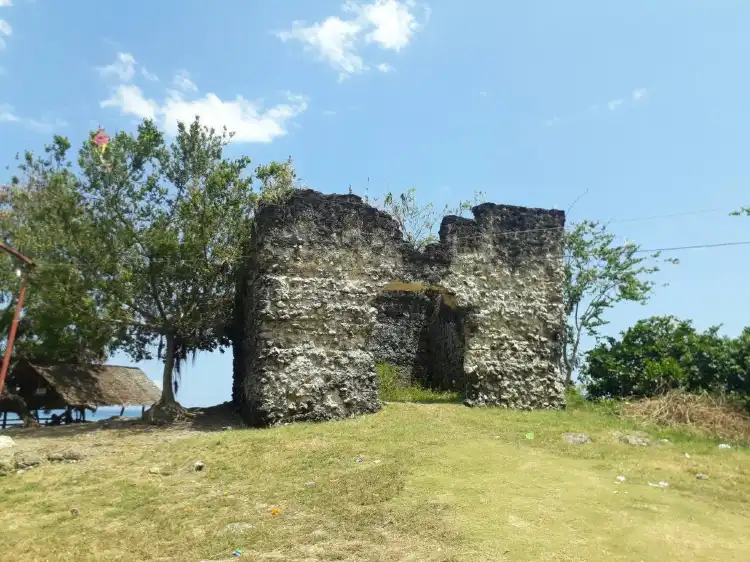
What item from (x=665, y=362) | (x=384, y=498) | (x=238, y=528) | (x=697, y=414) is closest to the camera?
(x=238, y=528)

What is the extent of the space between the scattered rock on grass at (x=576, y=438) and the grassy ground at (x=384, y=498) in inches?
6.7

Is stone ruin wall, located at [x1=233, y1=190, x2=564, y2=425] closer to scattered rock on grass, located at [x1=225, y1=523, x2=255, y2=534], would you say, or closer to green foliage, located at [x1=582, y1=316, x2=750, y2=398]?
green foliage, located at [x1=582, y1=316, x2=750, y2=398]

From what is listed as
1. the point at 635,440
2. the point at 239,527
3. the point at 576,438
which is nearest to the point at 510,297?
the point at 576,438

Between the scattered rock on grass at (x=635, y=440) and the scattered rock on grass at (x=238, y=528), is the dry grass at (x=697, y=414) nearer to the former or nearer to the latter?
the scattered rock on grass at (x=635, y=440)

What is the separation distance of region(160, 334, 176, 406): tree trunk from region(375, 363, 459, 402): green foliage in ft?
14.2

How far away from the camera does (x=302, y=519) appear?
21.0 feet

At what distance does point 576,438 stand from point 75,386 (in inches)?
545

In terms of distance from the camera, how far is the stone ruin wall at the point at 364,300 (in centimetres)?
1117

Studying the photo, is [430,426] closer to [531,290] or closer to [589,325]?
[531,290]

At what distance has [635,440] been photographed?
9992 mm

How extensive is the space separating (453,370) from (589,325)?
754 centimetres

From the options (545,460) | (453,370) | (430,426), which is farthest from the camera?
(453,370)

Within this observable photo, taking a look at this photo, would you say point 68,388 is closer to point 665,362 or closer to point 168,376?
point 168,376

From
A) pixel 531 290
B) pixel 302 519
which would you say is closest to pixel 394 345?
pixel 531 290
